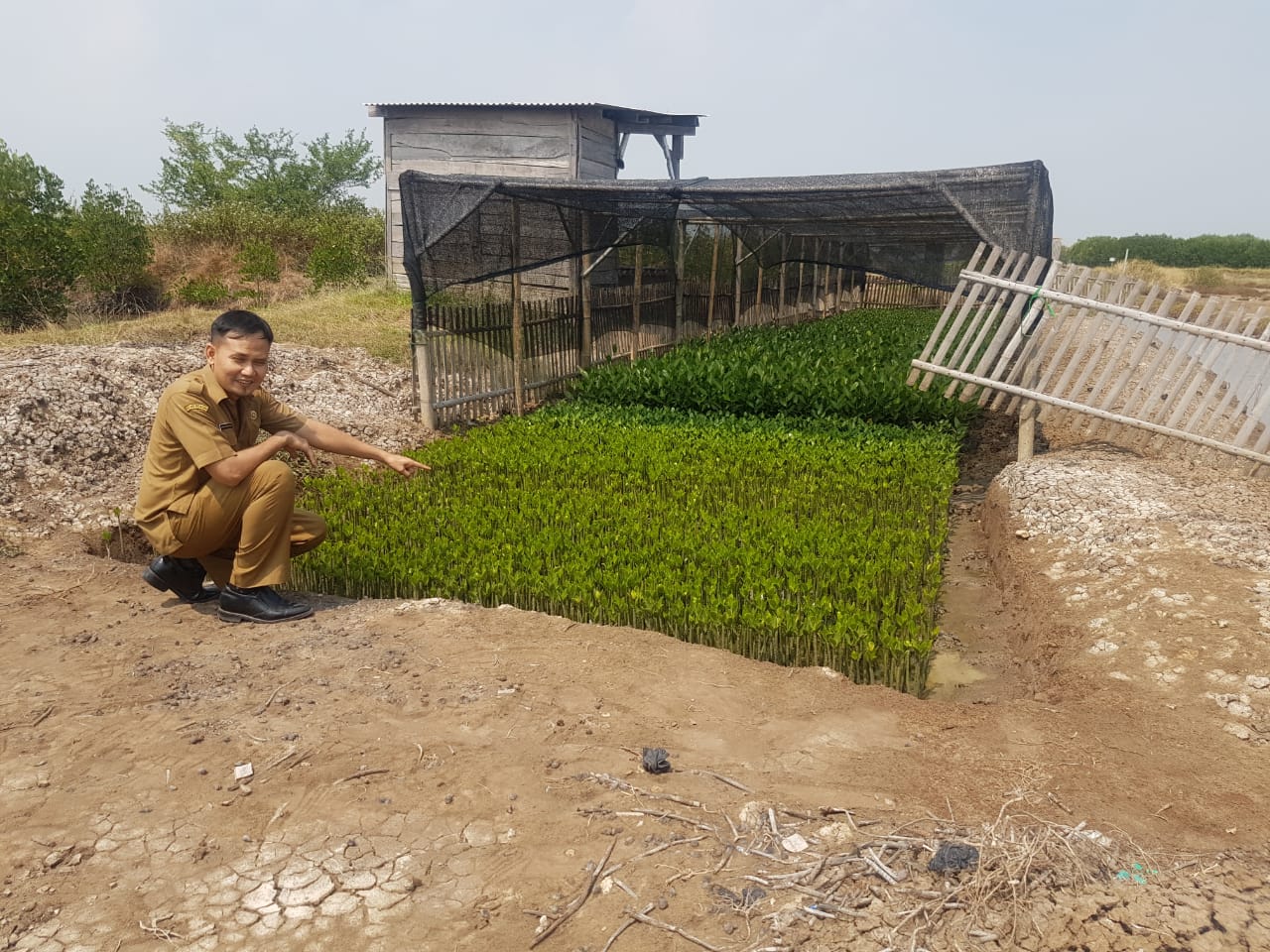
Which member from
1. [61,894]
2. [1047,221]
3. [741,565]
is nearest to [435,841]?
[61,894]

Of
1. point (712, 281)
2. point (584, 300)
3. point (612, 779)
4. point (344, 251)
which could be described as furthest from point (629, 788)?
point (344, 251)

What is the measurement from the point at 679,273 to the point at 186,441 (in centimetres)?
1170

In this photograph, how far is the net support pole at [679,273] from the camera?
15.5 meters

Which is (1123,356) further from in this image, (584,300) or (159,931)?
(159,931)

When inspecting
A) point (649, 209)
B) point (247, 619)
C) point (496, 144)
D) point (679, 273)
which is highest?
point (496, 144)

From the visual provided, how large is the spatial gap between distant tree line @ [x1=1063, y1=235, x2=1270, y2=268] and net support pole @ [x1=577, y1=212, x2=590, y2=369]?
44.3 metres

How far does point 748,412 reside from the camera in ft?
37.3

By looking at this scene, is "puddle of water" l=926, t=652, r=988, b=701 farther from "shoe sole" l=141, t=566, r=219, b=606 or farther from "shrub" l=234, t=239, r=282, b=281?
"shrub" l=234, t=239, r=282, b=281

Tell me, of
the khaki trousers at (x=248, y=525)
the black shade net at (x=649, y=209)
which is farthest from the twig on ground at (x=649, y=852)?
the black shade net at (x=649, y=209)

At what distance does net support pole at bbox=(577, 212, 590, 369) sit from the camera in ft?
42.0

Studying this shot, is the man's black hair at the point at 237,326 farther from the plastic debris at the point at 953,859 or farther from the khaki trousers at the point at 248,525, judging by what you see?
the plastic debris at the point at 953,859

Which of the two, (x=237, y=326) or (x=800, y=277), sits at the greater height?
Result: (x=237, y=326)

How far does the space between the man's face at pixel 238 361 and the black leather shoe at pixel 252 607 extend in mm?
1175

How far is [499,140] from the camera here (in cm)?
1883
